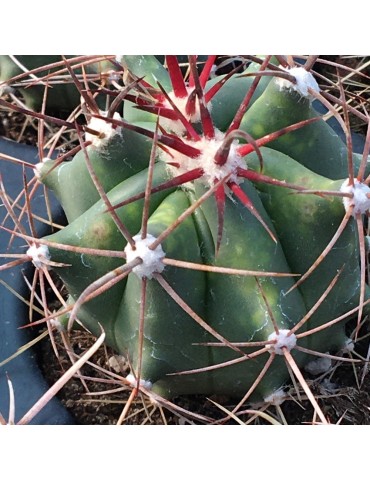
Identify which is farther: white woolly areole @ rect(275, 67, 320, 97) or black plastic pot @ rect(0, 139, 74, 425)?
black plastic pot @ rect(0, 139, 74, 425)

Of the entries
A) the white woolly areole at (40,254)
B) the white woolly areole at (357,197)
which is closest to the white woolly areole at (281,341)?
the white woolly areole at (357,197)

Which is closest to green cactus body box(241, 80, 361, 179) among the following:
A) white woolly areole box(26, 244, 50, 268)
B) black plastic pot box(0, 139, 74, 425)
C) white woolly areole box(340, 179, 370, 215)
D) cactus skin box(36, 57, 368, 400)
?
cactus skin box(36, 57, 368, 400)

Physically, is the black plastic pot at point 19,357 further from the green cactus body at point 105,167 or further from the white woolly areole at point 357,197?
the white woolly areole at point 357,197

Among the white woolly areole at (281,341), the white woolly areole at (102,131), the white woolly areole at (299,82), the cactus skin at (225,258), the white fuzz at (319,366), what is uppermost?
the white woolly areole at (299,82)

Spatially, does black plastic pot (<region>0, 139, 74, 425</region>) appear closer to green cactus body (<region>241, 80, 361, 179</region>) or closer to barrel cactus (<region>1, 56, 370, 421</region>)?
barrel cactus (<region>1, 56, 370, 421</region>)

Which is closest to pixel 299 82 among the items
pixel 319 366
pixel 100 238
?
pixel 100 238

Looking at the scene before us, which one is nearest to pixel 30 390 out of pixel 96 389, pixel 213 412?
pixel 96 389

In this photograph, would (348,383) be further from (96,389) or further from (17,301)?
(17,301)

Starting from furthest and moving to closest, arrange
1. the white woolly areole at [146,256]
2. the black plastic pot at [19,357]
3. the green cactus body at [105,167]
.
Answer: the black plastic pot at [19,357] → the green cactus body at [105,167] → the white woolly areole at [146,256]
